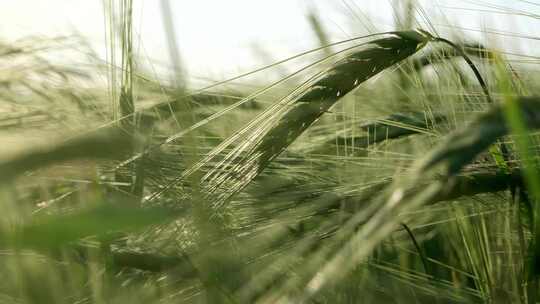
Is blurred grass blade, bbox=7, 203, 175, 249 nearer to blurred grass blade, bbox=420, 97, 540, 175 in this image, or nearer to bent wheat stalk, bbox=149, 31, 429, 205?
blurred grass blade, bbox=420, 97, 540, 175

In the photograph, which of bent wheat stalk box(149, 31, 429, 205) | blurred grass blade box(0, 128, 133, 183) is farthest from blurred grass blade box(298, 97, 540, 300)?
bent wheat stalk box(149, 31, 429, 205)

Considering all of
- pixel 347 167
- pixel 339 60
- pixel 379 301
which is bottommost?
pixel 379 301

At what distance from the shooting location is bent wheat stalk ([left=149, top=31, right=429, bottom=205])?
65 cm

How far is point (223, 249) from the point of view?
601 mm

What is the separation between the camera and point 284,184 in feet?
2.43

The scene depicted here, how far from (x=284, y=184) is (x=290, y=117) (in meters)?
0.09

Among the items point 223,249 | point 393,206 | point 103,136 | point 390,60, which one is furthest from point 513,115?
point 390,60

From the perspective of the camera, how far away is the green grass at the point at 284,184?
1.87 ft

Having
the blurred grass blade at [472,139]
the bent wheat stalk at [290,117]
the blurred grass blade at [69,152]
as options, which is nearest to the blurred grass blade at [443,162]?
the blurred grass blade at [472,139]

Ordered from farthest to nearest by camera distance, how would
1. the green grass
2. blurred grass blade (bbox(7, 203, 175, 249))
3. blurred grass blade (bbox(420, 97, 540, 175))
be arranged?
the green grass < blurred grass blade (bbox(420, 97, 540, 175)) < blurred grass blade (bbox(7, 203, 175, 249))

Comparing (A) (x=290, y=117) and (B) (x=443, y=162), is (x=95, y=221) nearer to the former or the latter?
(B) (x=443, y=162)

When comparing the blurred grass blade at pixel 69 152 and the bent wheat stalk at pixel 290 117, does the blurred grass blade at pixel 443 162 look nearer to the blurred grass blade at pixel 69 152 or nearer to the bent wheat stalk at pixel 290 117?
the blurred grass blade at pixel 69 152

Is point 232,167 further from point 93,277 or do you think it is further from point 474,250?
point 474,250

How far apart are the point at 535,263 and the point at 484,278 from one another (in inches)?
4.0
